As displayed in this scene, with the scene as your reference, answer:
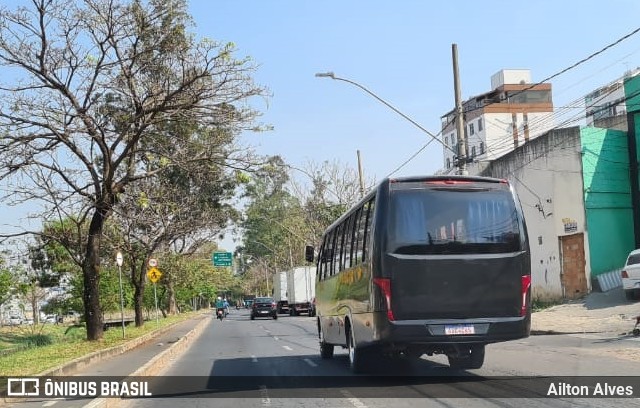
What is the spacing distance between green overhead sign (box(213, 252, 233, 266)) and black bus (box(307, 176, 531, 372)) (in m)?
61.4

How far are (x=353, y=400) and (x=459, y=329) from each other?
178cm

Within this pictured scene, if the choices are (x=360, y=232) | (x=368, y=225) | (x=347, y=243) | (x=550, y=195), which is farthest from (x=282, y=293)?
(x=368, y=225)

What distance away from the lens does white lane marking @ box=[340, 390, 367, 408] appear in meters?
8.68

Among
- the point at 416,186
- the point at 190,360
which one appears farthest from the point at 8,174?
the point at 416,186

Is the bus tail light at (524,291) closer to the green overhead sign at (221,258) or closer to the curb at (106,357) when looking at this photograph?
the curb at (106,357)

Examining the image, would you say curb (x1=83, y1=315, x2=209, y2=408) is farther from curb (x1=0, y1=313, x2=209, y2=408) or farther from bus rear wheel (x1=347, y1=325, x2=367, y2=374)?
bus rear wheel (x1=347, y1=325, x2=367, y2=374)

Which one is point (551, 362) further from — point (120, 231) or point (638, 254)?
point (120, 231)

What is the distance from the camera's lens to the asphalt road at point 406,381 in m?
8.91

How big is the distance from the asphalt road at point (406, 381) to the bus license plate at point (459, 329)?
0.81 meters

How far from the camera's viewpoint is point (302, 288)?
1933 inches

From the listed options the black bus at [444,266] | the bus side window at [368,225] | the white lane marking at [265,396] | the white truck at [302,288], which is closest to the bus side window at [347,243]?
the bus side window at [368,225]

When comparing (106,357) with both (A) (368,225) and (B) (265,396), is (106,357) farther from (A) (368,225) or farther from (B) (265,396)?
(A) (368,225)

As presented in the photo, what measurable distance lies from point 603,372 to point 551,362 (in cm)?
177

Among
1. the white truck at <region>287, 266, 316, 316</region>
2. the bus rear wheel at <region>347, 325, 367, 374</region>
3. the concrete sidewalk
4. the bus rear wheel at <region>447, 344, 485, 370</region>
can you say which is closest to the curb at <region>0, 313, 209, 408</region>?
the bus rear wheel at <region>347, 325, 367, 374</region>
